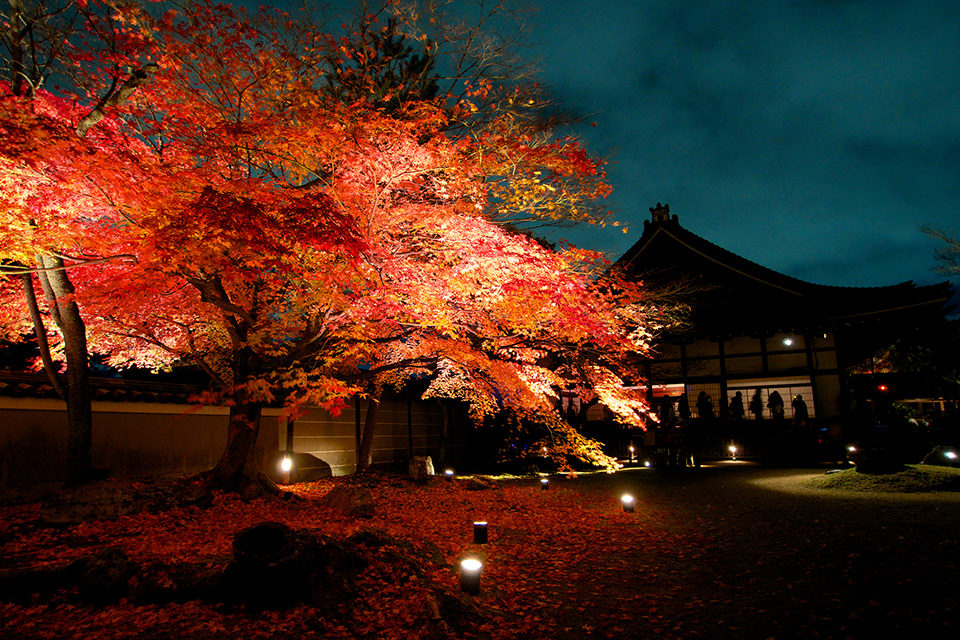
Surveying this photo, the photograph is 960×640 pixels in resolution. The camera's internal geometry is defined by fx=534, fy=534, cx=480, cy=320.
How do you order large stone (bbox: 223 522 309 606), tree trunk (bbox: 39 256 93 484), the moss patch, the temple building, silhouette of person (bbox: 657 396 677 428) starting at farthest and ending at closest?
silhouette of person (bbox: 657 396 677 428) < the temple building < the moss patch < tree trunk (bbox: 39 256 93 484) < large stone (bbox: 223 522 309 606)

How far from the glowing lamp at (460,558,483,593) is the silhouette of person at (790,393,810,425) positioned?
A: 17845 mm

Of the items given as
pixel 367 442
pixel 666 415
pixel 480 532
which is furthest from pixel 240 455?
pixel 666 415

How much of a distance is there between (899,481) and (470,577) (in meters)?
11.0

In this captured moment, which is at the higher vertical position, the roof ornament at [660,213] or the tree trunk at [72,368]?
the roof ornament at [660,213]

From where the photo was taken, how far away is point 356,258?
716 centimetres

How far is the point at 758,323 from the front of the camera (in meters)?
20.1

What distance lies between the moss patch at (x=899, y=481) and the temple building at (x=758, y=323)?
23.6 feet

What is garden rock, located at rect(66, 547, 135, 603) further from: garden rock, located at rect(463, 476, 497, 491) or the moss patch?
the moss patch

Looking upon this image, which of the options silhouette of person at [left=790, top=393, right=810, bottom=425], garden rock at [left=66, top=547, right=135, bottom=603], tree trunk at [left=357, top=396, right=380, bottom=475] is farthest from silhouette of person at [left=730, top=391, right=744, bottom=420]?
garden rock at [left=66, top=547, right=135, bottom=603]

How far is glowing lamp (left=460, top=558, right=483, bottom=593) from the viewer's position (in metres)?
5.43

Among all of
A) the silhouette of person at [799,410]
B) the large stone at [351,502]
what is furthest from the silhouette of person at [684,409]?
the large stone at [351,502]

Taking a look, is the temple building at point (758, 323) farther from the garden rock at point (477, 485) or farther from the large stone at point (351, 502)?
the large stone at point (351, 502)

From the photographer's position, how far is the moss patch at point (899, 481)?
10992 mm

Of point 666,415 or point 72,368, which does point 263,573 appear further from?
point 666,415
